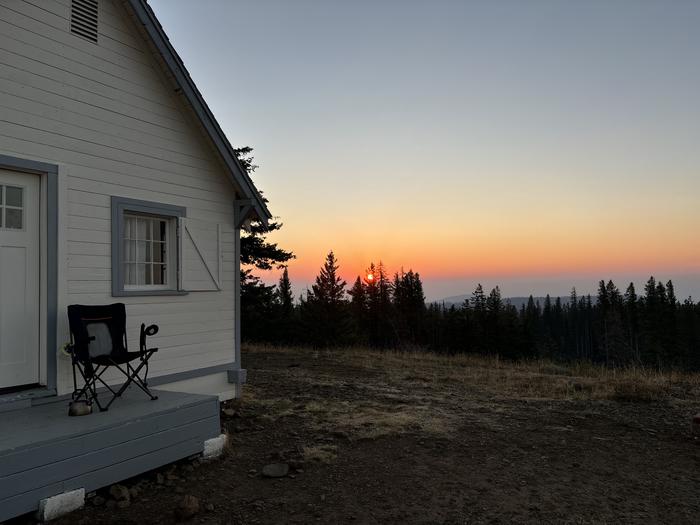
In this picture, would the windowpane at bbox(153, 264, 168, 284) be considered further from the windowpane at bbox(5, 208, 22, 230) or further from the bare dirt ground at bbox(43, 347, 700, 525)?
the bare dirt ground at bbox(43, 347, 700, 525)

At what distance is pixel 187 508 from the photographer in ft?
11.3

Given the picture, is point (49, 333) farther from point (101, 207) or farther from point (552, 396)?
point (552, 396)

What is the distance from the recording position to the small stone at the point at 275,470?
4.36 m

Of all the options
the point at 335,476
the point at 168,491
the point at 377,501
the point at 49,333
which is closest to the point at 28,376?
the point at 49,333

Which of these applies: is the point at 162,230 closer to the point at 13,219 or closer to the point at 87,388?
the point at 13,219

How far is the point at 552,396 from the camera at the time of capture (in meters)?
8.32

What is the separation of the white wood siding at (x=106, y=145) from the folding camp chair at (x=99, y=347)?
1.04ft

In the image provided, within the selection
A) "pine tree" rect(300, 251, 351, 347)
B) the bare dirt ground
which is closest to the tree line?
"pine tree" rect(300, 251, 351, 347)

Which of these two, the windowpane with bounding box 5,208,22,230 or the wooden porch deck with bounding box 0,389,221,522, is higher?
the windowpane with bounding box 5,208,22,230

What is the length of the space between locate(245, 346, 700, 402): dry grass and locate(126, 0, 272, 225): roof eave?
371 cm

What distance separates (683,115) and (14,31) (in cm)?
1316

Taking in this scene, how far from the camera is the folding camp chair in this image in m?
4.36

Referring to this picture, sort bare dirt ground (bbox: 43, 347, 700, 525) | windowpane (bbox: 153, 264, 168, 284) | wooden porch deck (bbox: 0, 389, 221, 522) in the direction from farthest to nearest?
windowpane (bbox: 153, 264, 168, 284) → bare dirt ground (bbox: 43, 347, 700, 525) → wooden porch deck (bbox: 0, 389, 221, 522)

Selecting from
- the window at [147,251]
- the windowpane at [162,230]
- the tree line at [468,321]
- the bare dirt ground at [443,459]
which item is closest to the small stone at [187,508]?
the bare dirt ground at [443,459]
